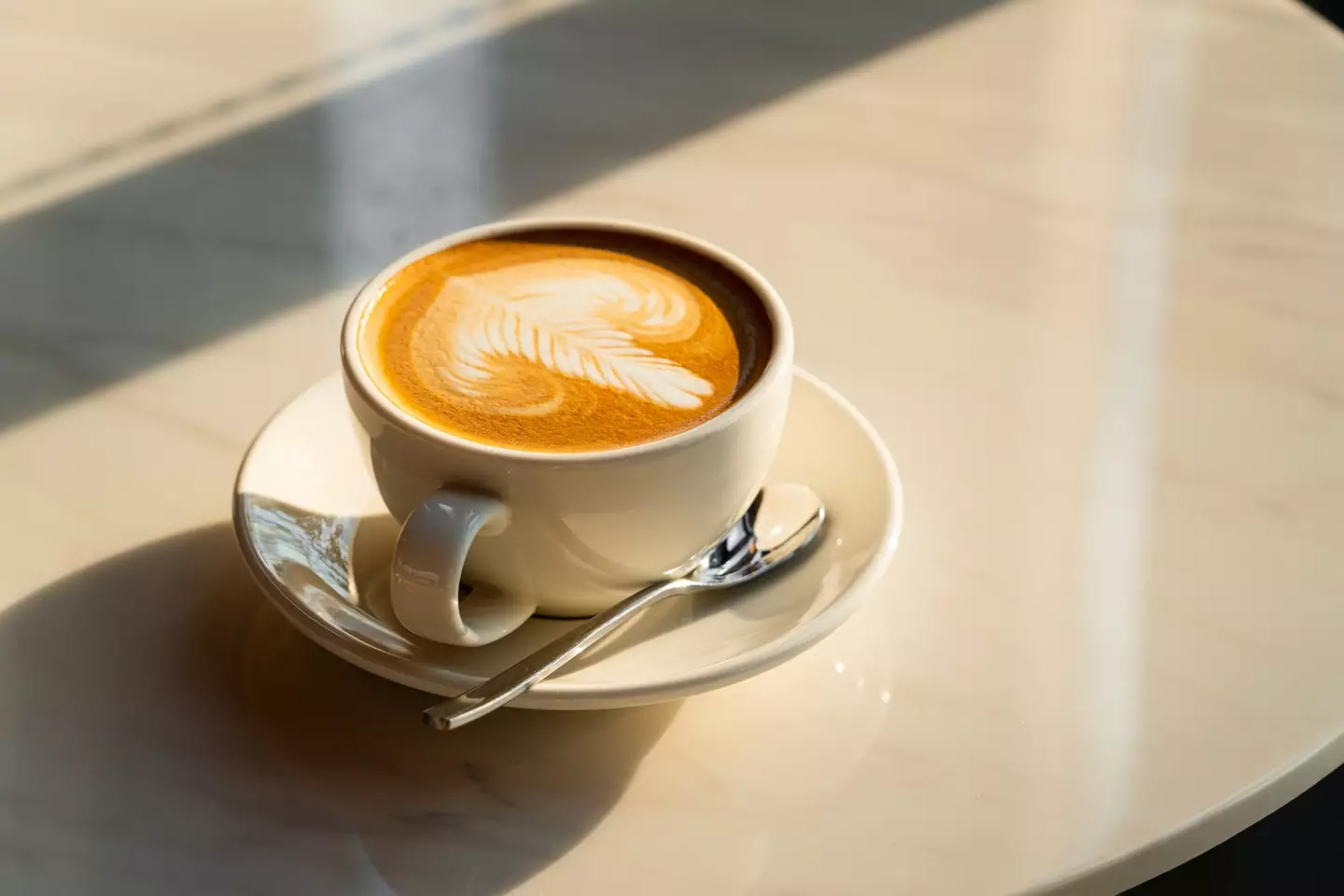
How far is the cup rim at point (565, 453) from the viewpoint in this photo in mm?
497

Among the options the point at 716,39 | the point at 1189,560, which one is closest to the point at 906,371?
the point at 1189,560

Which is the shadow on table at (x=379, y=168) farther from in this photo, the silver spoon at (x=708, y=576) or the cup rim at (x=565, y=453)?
the silver spoon at (x=708, y=576)

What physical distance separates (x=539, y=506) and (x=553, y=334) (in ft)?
0.35

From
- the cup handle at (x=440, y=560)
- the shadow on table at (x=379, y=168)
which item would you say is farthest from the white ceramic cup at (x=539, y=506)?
the shadow on table at (x=379, y=168)

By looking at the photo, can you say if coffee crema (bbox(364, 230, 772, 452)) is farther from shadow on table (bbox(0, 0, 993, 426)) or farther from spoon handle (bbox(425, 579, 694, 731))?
shadow on table (bbox(0, 0, 993, 426))

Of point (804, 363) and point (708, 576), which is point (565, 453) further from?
point (804, 363)

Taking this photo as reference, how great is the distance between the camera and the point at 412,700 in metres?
0.53

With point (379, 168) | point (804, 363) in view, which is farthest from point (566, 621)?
point (379, 168)

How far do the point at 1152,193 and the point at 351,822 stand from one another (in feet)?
2.25

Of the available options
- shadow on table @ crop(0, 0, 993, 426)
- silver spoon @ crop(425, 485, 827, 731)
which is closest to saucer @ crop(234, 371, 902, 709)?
silver spoon @ crop(425, 485, 827, 731)

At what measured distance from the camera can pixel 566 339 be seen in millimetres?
581

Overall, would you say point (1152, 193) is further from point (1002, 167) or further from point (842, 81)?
point (842, 81)

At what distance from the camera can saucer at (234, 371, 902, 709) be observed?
483mm

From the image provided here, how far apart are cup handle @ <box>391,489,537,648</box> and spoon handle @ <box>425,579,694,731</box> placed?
3 cm
